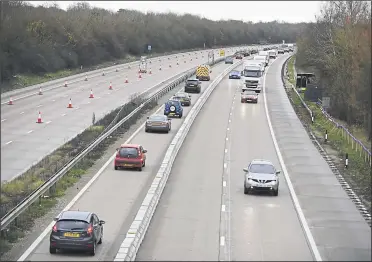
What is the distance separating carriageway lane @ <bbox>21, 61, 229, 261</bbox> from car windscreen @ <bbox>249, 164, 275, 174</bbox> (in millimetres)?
4414

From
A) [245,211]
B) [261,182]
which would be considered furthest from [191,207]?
[261,182]

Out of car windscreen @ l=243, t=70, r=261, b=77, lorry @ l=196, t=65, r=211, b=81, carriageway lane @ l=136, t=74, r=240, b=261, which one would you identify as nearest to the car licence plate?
carriageway lane @ l=136, t=74, r=240, b=261

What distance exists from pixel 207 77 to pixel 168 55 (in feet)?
215

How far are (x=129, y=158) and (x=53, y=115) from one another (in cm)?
2026

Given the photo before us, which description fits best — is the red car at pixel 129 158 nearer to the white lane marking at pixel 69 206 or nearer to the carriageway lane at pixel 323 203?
the white lane marking at pixel 69 206

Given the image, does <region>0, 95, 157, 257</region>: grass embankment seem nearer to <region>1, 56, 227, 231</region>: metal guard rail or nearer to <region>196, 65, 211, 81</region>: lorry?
<region>1, 56, 227, 231</region>: metal guard rail

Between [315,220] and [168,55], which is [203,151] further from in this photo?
[168,55]

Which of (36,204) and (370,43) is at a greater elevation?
(370,43)

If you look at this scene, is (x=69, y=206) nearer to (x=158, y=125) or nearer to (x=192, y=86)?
(x=158, y=125)

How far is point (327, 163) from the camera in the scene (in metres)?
38.2

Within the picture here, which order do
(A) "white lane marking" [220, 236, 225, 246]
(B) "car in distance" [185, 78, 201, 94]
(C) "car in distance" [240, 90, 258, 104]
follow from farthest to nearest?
1. (B) "car in distance" [185, 78, 201, 94]
2. (C) "car in distance" [240, 90, 258, 104]
3. (A) "white lane marking" [220, 236, 225, 246]

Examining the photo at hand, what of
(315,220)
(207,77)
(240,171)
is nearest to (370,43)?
(315,220)

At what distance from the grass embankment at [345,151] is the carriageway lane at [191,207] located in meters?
5.97

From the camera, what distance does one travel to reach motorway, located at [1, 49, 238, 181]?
113 feet
